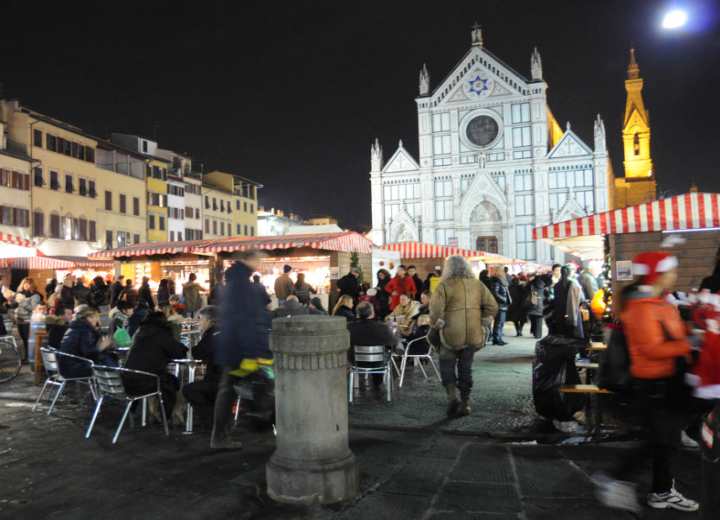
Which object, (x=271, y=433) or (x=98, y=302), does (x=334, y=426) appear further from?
(x=98, y=302)

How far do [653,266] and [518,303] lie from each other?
11339 millimetres

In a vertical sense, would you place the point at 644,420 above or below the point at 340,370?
below

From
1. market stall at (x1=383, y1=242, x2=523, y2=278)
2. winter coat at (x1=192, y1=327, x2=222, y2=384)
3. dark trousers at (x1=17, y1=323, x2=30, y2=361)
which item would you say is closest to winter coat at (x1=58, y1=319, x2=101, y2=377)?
winter coat at (x1=192, y1=327, x2=222, y2=384)

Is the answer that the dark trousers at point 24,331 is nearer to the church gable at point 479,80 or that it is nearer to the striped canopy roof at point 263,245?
the striped canopy roof at point 263,245

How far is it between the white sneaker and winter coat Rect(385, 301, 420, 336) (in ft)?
15.8

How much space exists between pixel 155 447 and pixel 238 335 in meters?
1.40

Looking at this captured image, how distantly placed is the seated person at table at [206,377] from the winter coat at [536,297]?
9150 mm

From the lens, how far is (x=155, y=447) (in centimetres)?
542

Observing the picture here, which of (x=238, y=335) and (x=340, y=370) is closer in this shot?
(x=340, y=370)

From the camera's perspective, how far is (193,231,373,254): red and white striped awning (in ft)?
58.2

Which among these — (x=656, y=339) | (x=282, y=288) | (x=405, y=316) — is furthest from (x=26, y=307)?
(x=656, y=339)

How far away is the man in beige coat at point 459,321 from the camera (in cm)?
646

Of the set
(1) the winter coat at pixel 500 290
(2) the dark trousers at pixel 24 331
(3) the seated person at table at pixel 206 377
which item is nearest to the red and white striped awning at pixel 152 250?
(2) the dark trousers at pixel 24 331

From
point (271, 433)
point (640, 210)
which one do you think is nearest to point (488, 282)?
point (640, 210)
